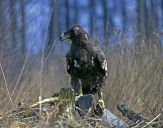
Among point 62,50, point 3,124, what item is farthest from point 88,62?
point 62,50

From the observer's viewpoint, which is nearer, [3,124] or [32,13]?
[3,124]

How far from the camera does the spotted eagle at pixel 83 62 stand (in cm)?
414

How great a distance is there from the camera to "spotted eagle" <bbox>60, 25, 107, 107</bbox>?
414 centimetres

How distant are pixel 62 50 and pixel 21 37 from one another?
1.92m

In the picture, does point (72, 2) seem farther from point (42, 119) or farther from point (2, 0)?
point (42, 119)

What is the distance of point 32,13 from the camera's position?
26.7 ft

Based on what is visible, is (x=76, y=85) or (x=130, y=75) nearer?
(x=76, y=85)

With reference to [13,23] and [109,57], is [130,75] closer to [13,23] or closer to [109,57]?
[109,57]

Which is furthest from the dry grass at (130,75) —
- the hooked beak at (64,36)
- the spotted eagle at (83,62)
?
the hooked beak at (64,36)

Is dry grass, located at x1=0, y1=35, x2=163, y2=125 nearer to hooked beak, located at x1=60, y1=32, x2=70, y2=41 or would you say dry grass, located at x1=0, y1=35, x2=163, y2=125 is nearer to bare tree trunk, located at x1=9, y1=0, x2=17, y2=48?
bare tree trunk, located at x1=9, y1=0, x2=17, y2=48

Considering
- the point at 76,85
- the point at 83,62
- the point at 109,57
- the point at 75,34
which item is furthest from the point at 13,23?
the point at 83,62

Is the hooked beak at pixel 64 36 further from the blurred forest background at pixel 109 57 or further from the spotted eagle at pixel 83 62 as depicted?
the blurred forest background at pixel 109 57

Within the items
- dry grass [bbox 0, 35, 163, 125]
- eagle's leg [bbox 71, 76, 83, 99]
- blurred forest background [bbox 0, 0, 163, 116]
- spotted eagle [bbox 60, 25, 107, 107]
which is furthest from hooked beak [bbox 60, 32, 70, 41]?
dry grass [bbox 0, 35, 163, 125]

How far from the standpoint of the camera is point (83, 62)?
4105mm
